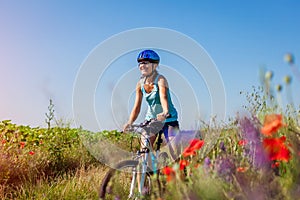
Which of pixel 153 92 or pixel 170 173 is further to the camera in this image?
pixel 153 92

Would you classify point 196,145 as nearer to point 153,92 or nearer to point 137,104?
point 153,92

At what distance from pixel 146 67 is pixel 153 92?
284 millimetres

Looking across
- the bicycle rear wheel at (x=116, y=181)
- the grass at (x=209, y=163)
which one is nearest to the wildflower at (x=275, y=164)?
the grass at (x=209, y=163)

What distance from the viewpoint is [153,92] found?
473 cm

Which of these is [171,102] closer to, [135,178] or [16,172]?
[135,178]

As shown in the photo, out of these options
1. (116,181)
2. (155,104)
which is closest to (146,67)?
(155,104)

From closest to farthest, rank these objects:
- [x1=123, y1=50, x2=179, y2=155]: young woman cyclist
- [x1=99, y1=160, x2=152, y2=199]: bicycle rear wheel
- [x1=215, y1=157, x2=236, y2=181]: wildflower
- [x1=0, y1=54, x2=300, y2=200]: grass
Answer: [x1=0, y1=54, x2=300, y2=200]: grass
[x1=215, y1=157, x2=236, y2=181]: wildflower
[x1=99, y1=160, x2=152, y2=199]: bicycle rear wheel
[x1=123, y1=50, x2=179, y2=155]: young woman cyclist

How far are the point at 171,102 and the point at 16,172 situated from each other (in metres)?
2.70

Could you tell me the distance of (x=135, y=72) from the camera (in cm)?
489

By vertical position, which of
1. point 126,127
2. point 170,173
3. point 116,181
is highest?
point 126,127

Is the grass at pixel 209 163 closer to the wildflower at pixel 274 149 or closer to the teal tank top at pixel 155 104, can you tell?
the wildflower at pixel 274 149

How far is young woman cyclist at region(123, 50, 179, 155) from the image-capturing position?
4559 millimetres

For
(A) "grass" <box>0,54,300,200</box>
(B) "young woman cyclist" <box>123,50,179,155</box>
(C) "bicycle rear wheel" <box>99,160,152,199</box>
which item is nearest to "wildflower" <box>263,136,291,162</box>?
(A) "grass" <box>0,54,300,200</box>

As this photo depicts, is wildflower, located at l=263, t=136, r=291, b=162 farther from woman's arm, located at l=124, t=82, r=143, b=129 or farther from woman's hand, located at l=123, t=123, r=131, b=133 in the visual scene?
woman's arm, located at l=124, t=82, r=143, b=129
